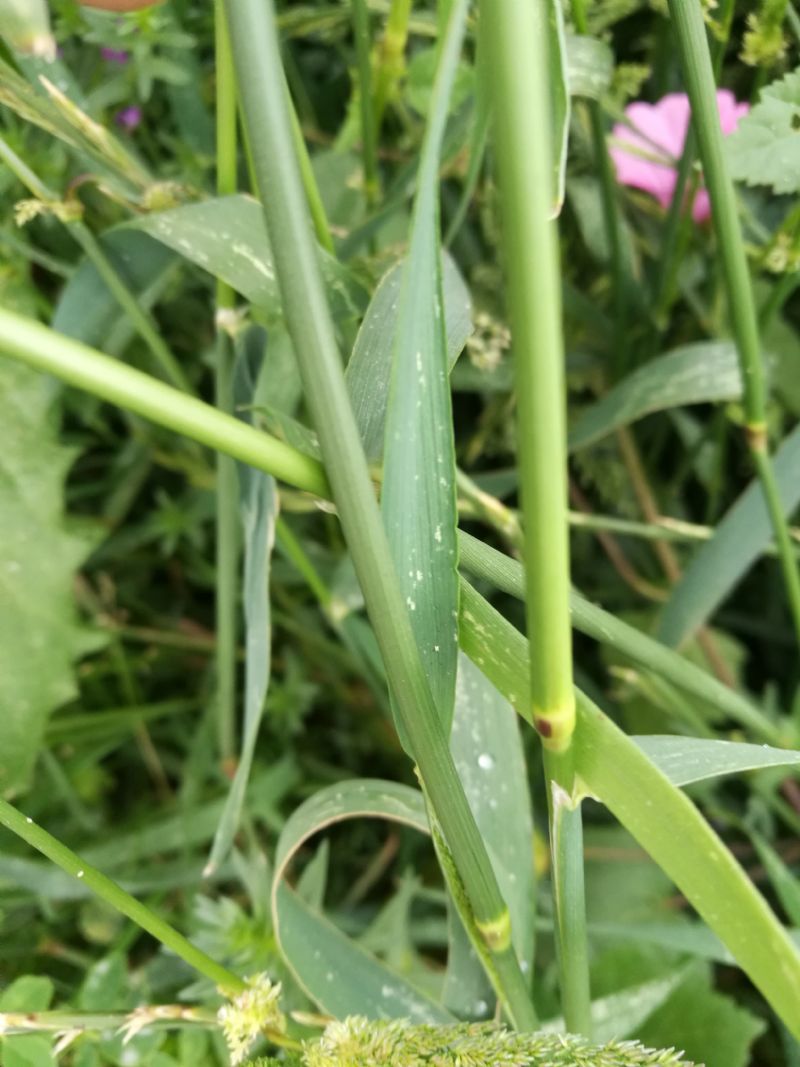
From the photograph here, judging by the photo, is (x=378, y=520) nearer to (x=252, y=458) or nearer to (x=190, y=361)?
(x=252, y=458)

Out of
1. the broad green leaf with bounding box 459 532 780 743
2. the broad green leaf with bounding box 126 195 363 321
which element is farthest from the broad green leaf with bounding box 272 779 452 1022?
the broad green leaf with bounding box 126 195 363 321

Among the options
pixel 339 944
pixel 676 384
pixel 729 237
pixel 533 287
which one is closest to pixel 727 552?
pixel 676 384

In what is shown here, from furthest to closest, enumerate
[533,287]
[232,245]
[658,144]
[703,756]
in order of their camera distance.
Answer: [658,144]
[232,245]
[703,756]
[533,287]

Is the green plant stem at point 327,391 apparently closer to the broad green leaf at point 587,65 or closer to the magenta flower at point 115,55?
the broad green leaf at point 587,65

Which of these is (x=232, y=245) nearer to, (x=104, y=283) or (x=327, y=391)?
(x=104, y=283)

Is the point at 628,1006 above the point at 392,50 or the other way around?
the other way around

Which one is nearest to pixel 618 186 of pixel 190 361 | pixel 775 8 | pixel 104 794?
pixel 775 8

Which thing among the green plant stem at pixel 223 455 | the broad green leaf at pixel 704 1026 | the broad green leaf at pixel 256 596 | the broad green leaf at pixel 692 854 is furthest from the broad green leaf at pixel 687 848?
the broad green leaf at pixel 704 1026
